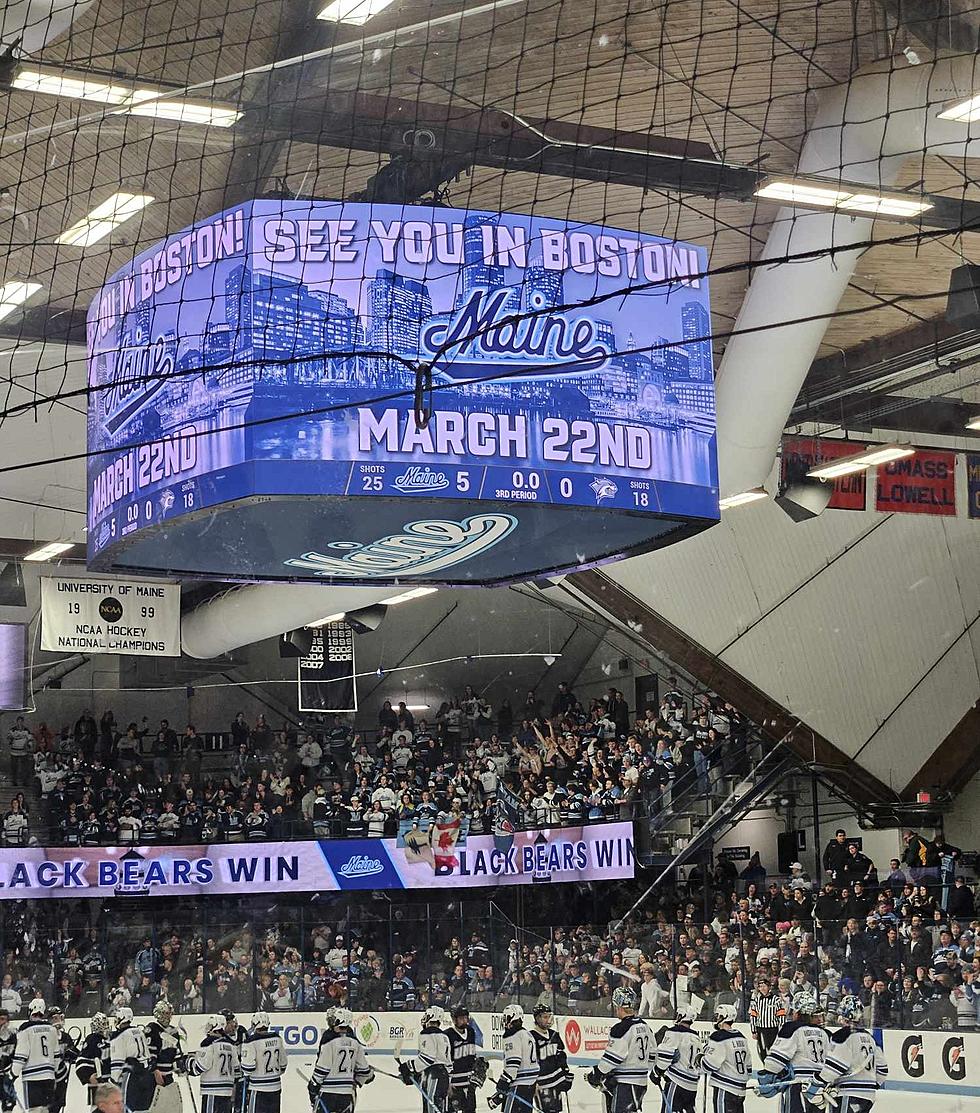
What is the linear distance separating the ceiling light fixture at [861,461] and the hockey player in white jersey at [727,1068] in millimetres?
6830

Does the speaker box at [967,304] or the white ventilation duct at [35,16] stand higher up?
the white ventilation duct at [35,16]

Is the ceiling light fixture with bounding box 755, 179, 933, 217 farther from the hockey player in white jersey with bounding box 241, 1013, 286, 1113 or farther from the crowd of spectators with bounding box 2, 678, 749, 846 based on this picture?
the crowd of spectators with bounding box 2, 678, 749, 846

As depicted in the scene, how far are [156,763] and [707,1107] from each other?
14.8 m

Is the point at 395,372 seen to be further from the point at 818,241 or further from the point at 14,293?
the point at 14,293

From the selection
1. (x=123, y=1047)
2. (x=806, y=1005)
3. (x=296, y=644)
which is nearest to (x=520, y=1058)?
(x=806, y=1005)

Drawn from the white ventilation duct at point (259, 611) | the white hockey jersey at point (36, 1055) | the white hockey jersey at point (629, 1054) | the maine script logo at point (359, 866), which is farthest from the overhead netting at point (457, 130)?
the maine script logo at point (359, 866)

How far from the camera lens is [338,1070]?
14.2 metres

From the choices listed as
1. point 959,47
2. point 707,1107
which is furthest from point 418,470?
point 707,1107

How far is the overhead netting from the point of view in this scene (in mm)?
9203

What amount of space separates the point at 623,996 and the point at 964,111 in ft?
30.4

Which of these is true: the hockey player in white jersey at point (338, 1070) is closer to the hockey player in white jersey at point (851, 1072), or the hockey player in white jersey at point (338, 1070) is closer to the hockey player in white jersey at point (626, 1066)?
the hockey player in white jersey at point (626, 1066)

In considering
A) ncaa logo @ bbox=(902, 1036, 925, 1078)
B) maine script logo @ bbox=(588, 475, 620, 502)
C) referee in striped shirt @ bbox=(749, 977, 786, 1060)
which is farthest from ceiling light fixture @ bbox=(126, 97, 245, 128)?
ncaa logo @ bbox=(902, 1036, 925, 1078)

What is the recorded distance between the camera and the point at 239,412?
8938mm

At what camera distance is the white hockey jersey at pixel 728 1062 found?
13.3 m
